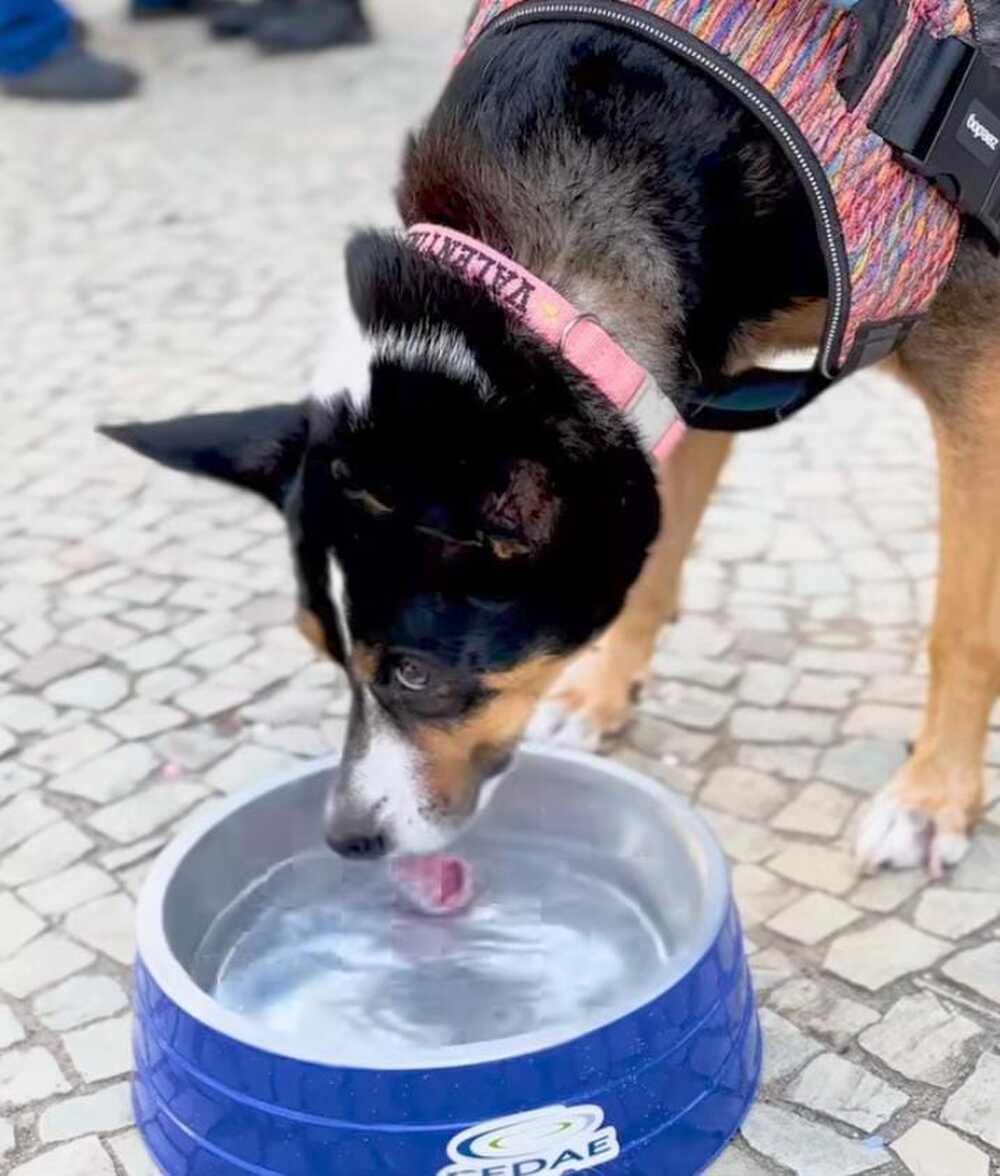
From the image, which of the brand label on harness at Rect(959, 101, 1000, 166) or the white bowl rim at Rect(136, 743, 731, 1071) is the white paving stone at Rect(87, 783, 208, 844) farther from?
the brand label on harness at Rect(959, 101, 1000, 166)

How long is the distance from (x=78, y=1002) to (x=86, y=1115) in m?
0.24

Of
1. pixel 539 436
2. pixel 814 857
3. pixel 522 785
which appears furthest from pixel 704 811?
pixel 539 436

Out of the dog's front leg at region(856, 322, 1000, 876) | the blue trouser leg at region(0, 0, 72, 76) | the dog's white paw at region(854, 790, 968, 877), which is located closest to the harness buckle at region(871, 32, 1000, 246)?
the dog's front leg at region(856, 322, 1000, 876)

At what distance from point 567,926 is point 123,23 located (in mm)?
7571

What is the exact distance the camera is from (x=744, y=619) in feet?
11.4

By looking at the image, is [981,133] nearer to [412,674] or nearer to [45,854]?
[412,674]

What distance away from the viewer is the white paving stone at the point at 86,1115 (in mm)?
2186

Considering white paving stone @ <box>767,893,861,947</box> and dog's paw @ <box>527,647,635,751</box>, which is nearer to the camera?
white paving stone @ <box>767,893,861,947</box>

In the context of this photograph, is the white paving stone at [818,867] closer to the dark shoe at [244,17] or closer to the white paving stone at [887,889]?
the white paving stone at [887,889]

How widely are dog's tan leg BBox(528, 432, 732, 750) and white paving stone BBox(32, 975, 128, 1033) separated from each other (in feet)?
3.13

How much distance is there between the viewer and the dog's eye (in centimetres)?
224

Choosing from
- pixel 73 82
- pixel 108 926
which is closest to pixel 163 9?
pixel 73 82

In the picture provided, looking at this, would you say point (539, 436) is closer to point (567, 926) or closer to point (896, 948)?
point (567, 926)

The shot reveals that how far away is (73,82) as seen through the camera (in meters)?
7.58
